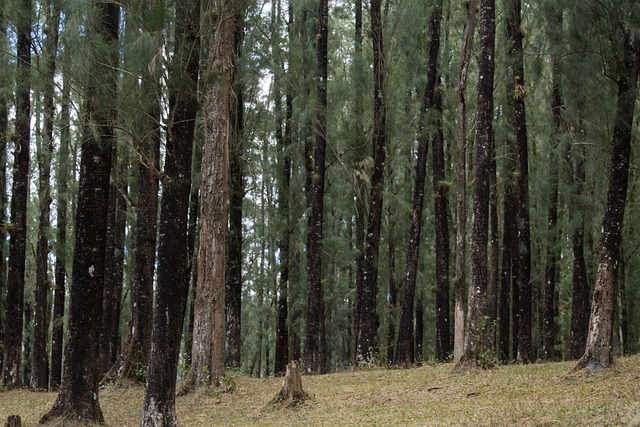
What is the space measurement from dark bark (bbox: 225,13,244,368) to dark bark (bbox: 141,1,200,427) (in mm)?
7970

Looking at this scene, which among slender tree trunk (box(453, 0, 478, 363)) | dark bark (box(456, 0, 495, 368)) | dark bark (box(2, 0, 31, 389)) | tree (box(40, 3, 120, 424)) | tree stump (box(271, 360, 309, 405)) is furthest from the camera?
dark bark (box(2, 0, 31, 389))

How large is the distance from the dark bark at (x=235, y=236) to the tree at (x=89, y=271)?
Result: 7.03m

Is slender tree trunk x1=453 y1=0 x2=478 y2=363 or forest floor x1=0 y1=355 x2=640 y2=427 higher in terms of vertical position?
slender tree trunk x1=453 y1=0 x2=478 y2=363

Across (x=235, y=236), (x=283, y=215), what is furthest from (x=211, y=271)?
(x=283, y=215)

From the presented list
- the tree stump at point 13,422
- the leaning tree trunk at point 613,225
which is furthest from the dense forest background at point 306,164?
the tree stump at point 13,422

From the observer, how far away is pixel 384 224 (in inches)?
1141

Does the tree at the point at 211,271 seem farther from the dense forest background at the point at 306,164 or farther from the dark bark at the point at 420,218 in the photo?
the dark bark at the point at 420,218

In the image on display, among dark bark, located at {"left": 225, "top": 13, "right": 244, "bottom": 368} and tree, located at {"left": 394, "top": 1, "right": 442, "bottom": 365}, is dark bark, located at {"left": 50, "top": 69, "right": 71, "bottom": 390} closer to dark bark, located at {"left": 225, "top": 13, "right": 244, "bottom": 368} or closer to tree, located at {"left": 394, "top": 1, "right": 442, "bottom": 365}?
dark bark, located at {"left": 225, "top": 13, "right": 244, "bottom": 368}

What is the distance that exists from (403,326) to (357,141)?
5794mm

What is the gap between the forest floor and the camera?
858cm

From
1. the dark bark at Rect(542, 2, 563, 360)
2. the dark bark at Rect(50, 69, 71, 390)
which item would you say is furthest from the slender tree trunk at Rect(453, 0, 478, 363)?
the dark bark at Rect(50, 69, 71, 390)

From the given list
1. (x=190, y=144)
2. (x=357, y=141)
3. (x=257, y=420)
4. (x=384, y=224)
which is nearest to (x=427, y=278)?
(x=384, y=224)

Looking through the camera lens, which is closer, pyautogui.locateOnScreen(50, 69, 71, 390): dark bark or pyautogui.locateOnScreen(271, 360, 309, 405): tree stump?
pyautogui.locateOnScreen(271, 360, 309, 405): tree stump

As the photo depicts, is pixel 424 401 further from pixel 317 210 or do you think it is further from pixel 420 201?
pixel 420 201
